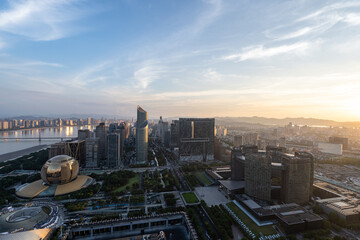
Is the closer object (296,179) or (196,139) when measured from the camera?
(296,179)

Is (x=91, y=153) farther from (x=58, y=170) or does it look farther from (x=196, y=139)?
(x=196, y=139)

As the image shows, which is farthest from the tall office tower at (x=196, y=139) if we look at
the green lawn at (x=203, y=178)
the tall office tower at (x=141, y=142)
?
the green lawn at (x=203, y=178)

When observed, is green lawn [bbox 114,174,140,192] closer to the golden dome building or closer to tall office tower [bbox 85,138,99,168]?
the golden dome building

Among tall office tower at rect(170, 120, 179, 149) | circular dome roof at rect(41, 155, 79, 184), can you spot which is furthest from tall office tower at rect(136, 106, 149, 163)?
tall office tower at rect(170, 120, 179, 149)

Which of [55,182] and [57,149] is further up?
[57,149]

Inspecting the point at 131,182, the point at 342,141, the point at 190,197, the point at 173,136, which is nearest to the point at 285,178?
the point at 190,197

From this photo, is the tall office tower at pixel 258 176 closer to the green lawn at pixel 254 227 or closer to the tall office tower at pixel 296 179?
the tall office tower at pixel 296 179

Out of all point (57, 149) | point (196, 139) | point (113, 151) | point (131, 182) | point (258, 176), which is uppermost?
point (196, 139)
